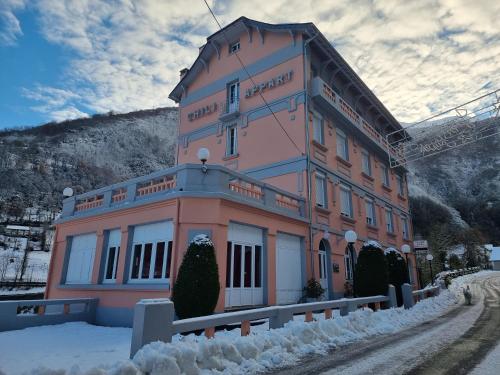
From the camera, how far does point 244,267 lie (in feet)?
38.5

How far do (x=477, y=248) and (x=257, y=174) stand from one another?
7221 centimetres

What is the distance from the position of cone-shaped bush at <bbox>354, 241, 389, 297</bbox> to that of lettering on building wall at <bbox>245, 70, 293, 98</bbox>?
8889mm

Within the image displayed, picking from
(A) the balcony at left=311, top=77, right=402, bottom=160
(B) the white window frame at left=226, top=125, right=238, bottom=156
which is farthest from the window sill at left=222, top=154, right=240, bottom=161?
(A) the balcony at left=311, top=77, right=402, bottom=160

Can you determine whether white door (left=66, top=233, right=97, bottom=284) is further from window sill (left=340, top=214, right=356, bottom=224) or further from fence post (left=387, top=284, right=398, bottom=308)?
fence post (left=387, top=284, right=398, bottom=308)

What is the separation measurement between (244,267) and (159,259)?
2.92 metres

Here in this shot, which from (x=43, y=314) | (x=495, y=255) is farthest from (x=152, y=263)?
(x=495, y=255)

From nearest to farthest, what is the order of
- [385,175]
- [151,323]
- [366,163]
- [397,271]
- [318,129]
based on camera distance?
1. [151,323]
2. [397,271]
3. [318,129]
4. [366,163]
5. [385,175]

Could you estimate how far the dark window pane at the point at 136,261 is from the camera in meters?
12.0

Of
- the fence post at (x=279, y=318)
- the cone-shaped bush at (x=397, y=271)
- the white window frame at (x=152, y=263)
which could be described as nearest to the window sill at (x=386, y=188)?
the cone-shaped bush at (x=397, y=271)

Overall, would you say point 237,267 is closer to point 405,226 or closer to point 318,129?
point 318,129

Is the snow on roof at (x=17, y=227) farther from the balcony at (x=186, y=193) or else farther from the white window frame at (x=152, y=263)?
the white window frame at (x=152, y=263)

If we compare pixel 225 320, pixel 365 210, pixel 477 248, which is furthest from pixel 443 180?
pixel 225 320

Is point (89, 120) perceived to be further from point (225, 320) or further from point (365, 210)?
point (225, 320)

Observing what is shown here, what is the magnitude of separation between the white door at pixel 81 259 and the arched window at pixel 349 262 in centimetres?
1192
